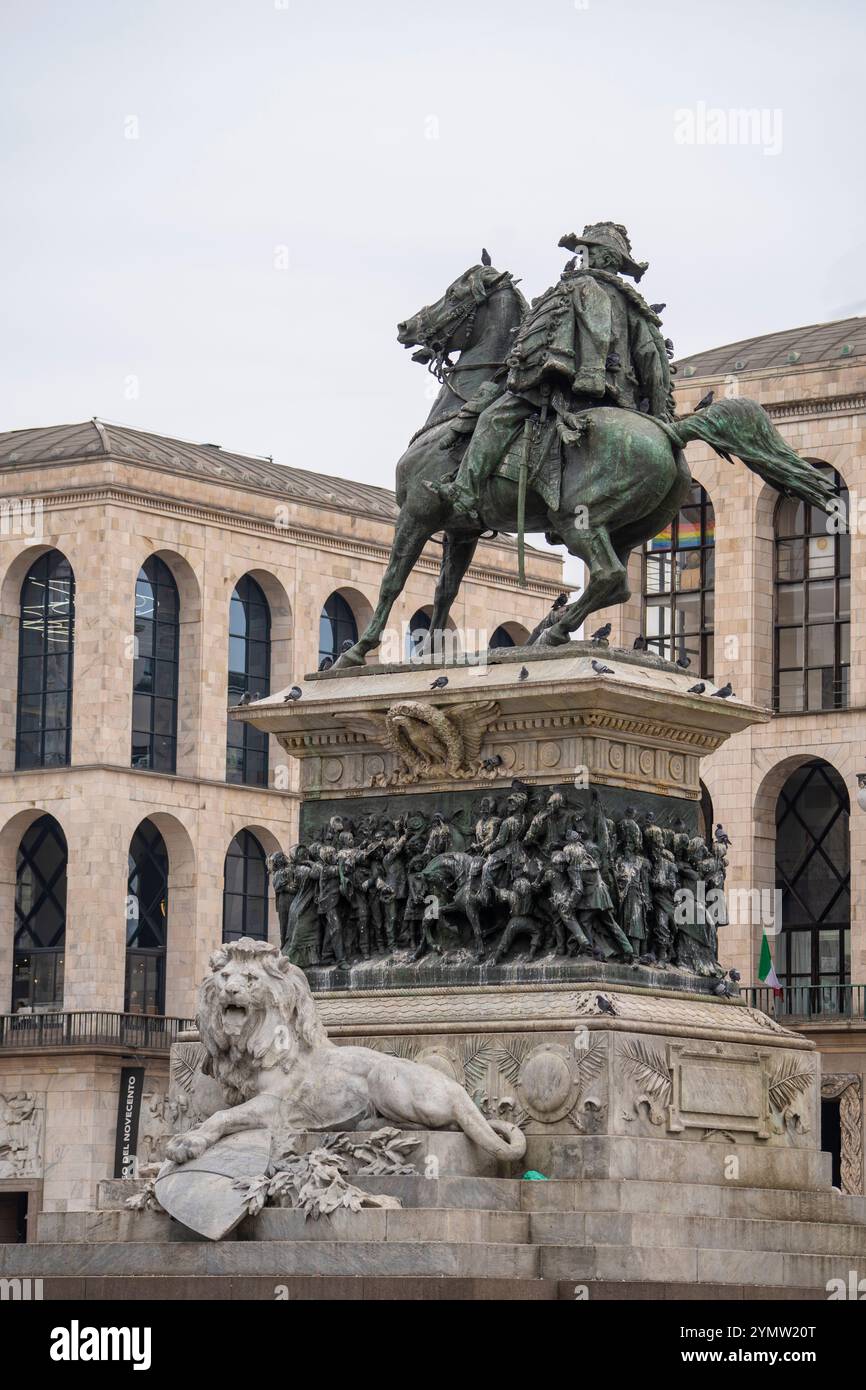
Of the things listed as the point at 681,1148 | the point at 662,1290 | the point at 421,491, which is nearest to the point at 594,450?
the point at 421,491

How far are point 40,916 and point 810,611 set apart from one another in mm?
20532

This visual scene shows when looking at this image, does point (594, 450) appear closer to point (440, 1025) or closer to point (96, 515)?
point (440, 1025)

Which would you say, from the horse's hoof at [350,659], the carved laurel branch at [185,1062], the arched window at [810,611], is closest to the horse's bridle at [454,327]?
the horse's hoof at [350,659]

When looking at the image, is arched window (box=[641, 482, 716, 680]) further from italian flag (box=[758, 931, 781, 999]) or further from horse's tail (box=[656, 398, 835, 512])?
horse's tail (box=[656, 398, 835, 512])

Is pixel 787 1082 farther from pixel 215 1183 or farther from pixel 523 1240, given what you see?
pixel 215 1183

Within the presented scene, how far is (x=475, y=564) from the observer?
298ft

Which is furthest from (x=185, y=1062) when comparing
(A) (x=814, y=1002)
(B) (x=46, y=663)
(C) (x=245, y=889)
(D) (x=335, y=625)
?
(D) (x=335, y=625)

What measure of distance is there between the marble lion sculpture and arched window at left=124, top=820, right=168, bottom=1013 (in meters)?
55.1

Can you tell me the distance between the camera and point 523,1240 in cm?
2758

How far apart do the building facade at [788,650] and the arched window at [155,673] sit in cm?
1325

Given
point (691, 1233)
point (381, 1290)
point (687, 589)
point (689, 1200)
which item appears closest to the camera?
point (381, 1290)

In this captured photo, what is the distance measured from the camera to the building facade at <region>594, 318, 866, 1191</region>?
7462 centimetres

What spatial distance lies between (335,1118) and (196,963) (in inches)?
2206
